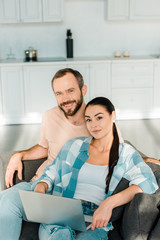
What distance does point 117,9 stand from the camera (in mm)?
5004

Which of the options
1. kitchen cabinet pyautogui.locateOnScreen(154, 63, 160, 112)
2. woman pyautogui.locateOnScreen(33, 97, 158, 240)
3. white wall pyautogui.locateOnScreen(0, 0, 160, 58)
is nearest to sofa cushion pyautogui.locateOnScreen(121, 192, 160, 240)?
woman pyautogui.locateOnScreen(33, 97, 158, 240)

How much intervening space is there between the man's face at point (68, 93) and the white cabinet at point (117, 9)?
3287 mm

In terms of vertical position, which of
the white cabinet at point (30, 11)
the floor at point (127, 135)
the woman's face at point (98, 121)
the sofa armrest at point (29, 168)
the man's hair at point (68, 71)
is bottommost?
the floor at point (127, 135)

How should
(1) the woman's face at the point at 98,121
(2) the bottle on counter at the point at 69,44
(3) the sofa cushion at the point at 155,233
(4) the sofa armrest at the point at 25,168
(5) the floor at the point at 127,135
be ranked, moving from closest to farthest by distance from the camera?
(3) the sofa cushion at the point at 155,233, (1) the woman's face at the point at 98,121, (4) the sofa armrest at the point at 25,168, (5) the floor at the point at 127,135, (2) the bottle on counter at the point at 69,44

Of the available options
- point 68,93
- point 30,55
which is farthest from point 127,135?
point 68,93

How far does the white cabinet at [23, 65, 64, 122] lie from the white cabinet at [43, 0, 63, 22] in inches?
28.4

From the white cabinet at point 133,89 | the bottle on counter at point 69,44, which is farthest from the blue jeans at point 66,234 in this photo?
the bottle on counter at point 69,44

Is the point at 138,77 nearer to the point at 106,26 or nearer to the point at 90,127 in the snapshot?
the point at 106,26

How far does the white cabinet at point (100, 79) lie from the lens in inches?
193

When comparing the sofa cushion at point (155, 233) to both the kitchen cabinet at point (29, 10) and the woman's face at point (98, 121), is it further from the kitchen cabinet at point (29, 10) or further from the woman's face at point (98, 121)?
the kitchen cabinet at point (29, 10)

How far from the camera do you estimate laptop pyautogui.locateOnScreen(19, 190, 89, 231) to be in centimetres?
146

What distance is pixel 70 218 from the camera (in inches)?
60.1

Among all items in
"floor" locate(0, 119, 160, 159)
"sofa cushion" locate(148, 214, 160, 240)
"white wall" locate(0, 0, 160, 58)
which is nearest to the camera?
"sofa cushion" locate(148, 214, 160, 240)

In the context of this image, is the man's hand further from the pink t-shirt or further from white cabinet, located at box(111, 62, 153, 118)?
white cabinet, located at box(111, 62, 153, 118)
